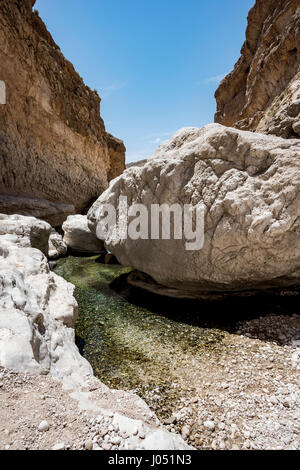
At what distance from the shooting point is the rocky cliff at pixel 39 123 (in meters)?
11.1

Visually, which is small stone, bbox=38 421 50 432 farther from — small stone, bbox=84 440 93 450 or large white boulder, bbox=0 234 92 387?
large white boulder, bbox=0 234 92 387

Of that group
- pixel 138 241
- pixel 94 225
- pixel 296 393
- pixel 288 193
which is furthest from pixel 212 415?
pixel 94 225

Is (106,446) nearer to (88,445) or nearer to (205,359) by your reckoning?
(88,445)

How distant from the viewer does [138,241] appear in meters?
5.58

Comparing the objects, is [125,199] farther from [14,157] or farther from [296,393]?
[14,157]

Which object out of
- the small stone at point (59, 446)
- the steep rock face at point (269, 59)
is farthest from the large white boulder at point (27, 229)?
the steep rock face at point (269, 59)

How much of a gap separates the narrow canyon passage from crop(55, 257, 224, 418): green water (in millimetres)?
16

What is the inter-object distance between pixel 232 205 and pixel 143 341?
3094mm

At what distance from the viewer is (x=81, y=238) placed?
10.5 m

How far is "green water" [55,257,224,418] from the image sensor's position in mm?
2736

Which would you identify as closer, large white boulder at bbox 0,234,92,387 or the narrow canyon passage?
large white boulder at bbox 0,234,92,387

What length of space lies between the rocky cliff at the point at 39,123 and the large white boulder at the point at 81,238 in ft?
10.2

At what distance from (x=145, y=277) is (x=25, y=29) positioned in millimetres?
15855

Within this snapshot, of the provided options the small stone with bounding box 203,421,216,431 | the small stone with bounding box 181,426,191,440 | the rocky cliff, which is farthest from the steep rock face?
the rocky cliff
